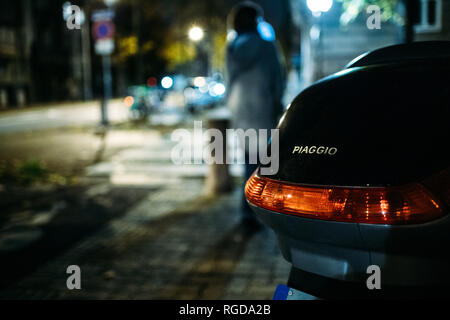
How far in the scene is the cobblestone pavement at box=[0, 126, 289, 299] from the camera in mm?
3828

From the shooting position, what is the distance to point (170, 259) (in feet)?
14.9

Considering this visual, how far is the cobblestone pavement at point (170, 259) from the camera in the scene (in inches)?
151

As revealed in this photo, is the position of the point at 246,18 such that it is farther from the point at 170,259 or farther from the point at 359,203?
the point at 359,203

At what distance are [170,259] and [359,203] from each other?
2.99 m

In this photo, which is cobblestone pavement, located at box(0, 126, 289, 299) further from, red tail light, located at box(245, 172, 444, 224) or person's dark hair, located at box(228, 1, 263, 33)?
person's dark hair, located at box(228, 1, 263, 33)

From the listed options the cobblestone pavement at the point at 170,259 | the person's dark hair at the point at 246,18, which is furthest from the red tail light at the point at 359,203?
the person's dark hair at the point at 246,18

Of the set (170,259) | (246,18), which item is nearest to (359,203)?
(170,259)

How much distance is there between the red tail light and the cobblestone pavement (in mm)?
1827

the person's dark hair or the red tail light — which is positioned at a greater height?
the person's dark hair

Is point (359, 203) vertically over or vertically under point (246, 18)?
under

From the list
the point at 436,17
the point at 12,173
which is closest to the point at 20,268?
the point at 12,173

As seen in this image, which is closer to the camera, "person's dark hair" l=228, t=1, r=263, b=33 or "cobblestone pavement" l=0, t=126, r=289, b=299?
"cobblestone pavement" l=0, t=126, r=289, b=299

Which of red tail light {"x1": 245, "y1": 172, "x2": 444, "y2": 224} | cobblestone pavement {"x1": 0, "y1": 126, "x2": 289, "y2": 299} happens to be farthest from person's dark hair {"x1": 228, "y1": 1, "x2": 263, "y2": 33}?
red tail light {"x1": 245, "y1": 172, "x2": 444, "y2": 224}

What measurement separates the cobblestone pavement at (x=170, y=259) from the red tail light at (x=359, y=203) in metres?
1.83
